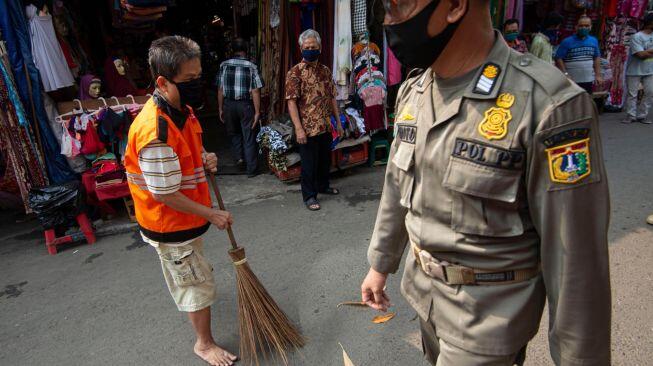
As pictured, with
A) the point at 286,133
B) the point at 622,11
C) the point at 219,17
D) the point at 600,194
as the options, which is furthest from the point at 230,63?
the point at 622,11

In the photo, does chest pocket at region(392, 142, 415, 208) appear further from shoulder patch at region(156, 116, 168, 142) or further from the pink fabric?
the pink fabric

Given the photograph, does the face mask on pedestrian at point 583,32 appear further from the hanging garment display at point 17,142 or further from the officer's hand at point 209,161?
the hanging garment display at point 17,142

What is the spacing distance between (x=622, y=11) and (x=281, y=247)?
887cm

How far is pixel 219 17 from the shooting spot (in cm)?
1107

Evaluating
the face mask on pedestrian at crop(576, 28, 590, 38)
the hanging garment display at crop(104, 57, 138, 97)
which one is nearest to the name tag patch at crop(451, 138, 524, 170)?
the hanging garment display at crop(104, 57, 138, 97)

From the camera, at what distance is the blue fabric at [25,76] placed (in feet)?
13.7

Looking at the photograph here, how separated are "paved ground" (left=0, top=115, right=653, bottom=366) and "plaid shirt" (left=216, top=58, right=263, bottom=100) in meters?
1.58

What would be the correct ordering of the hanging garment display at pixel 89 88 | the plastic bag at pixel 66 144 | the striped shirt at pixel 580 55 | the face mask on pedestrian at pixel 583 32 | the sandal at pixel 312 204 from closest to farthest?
the plastic bag at pixel 66 144 → the sandal at pixel 312 204 → the hanging garment display at pixel 89 88 → the face mask on pedestrian at pixel 583 32 → the striped shirt at pixel 580 55

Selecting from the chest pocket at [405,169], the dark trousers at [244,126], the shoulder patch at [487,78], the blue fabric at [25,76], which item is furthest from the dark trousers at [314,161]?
the shoulder patch at [487,78]

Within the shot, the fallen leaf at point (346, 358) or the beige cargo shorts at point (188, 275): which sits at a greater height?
the beige cargo shorts at point (188, 275)

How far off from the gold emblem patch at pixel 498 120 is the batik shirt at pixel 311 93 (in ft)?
11.1

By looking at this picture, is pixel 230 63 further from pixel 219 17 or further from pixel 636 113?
pixel 636 113

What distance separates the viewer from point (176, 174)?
1.99m

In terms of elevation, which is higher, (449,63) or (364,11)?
(364,11)
